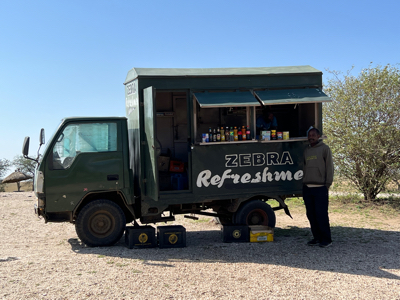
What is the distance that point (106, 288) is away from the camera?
5348mm

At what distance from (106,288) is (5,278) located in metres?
1.47

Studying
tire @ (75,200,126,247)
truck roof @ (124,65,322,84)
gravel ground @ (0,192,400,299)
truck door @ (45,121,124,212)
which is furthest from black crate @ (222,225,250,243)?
truck roof @ (124,65,322,84)

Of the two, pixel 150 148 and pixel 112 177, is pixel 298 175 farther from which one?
pixel 112 177

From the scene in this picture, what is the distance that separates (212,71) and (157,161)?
2.03 m

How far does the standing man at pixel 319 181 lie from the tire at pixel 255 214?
98cm

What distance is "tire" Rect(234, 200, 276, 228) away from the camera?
8.42 m

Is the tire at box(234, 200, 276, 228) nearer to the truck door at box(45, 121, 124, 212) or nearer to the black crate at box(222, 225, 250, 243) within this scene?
the black crate at box(222, 225, 250, 243)

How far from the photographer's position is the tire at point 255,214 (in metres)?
8.42

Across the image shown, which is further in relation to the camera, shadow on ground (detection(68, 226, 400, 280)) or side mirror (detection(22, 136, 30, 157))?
side mirror (detection(22, 136, 30, 157))

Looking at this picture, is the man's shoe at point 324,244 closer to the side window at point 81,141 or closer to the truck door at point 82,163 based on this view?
the truck door at point 82,163

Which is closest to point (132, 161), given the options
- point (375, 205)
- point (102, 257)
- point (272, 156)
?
point (102, 257)

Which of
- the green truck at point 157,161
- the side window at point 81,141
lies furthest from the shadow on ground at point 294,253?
the side window at point 81,141

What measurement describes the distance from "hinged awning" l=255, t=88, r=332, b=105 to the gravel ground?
8.59 feet

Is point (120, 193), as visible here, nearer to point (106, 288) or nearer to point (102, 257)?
point (102, 257)
